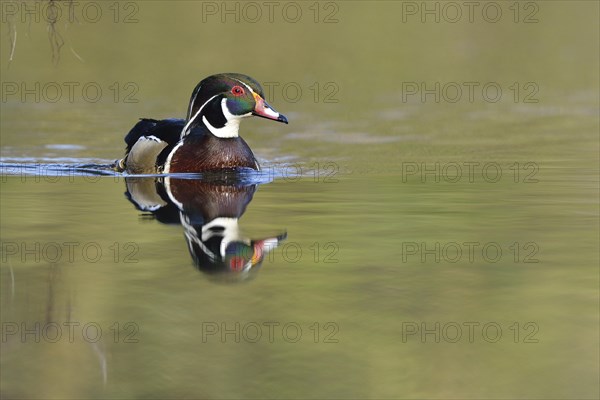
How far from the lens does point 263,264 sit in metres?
A: 8.95

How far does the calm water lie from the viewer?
21.5ft

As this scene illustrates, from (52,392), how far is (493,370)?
7.45 ft

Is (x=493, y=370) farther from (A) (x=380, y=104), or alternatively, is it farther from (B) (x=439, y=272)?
(A) (x=380, y=104)

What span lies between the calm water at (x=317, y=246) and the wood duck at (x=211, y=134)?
32 cm

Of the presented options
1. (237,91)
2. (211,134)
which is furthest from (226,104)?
(211,134)

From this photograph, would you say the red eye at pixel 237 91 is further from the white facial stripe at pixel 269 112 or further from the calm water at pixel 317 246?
the calm water at pixel 317 246

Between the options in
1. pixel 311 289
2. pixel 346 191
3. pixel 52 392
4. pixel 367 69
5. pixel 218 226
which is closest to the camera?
pixel 52 392

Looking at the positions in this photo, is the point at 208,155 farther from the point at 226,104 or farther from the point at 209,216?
the point at 209,216

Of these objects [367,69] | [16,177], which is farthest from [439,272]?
[367,69]

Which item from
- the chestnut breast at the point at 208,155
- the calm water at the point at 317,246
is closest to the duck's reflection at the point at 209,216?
the calm water at the point at 317,246

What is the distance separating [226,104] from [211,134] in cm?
39

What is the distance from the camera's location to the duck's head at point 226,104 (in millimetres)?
13734

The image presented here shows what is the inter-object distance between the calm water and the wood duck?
1.04 feet

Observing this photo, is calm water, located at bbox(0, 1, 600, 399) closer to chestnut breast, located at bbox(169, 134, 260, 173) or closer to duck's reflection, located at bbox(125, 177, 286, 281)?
duck's reflection, located at bbox(125, 177, 286, 281)
